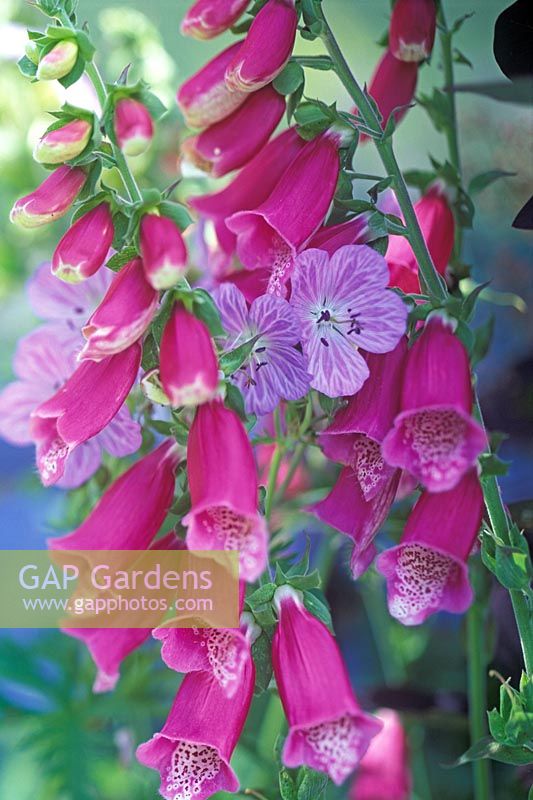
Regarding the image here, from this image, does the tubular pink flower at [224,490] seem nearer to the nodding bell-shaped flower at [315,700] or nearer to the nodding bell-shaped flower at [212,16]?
the nodding bell-shaped flower at [315,700]

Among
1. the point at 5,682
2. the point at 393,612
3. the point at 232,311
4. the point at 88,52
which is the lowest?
the point at 5,682

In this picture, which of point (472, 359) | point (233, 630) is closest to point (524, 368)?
point (472, 359)

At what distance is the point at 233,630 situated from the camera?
0.42 meters

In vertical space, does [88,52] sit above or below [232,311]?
above

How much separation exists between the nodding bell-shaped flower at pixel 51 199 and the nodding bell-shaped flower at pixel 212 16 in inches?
4.1

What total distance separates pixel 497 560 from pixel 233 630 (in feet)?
0.41

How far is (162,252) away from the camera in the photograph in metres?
0.39

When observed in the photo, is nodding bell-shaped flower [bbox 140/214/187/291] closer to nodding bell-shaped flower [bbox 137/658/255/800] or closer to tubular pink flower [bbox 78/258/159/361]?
tubular pink flower [bbox 78/258/159/361]

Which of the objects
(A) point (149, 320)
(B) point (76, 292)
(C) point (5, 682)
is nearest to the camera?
(A) point (149, 320)

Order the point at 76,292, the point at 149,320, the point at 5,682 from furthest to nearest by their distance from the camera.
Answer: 1. the point at 5,682
2. the point at 76,292
3. the point at 149,320

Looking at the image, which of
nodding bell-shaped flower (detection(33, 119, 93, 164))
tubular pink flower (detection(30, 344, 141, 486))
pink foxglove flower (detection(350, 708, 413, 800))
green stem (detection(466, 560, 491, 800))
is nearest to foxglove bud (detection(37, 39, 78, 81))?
nodding bell-shaped flower (detection(33, 119, 93, 164))

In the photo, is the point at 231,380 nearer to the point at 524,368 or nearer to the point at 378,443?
the point at 378,443

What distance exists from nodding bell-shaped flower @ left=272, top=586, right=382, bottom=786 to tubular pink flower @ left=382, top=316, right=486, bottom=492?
0.09m

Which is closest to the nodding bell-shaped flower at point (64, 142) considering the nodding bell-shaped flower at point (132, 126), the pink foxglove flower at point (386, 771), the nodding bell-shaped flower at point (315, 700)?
the nodding bell-shaped flower at point (132, 126)
